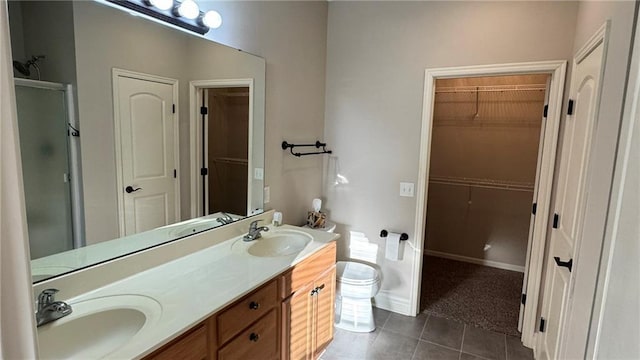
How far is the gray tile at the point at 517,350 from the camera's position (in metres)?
2.45

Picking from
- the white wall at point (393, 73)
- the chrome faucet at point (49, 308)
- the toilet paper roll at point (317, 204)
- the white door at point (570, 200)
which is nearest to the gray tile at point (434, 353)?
the white wall at point (393, 73)

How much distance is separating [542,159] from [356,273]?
1665mm

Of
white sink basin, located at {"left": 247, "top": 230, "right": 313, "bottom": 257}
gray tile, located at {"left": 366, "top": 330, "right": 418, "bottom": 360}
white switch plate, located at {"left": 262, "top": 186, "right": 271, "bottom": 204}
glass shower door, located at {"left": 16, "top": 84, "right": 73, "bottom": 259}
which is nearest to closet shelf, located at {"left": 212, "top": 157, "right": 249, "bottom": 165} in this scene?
white switch plate, located at {"left": 262, "top": 186, "right": 271, "bottom": 204}

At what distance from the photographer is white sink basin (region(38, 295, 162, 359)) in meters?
1.12

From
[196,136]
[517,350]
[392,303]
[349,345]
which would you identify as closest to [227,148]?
[196,136]

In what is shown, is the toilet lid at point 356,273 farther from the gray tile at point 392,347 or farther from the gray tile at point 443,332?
the gray tile at point 443,332

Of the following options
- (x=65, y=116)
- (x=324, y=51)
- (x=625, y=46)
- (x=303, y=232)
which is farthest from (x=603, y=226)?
(x=324, y=51)

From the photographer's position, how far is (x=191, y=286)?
148 centimetres

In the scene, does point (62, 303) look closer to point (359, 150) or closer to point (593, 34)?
point (359, 150)

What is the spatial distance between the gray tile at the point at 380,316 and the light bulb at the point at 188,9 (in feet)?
8.36

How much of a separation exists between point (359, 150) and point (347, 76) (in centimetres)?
65

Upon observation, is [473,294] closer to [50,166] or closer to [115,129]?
[115,129]

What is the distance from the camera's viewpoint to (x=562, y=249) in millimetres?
2010

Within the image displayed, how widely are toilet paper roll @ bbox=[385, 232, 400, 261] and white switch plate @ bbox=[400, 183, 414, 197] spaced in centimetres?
35
